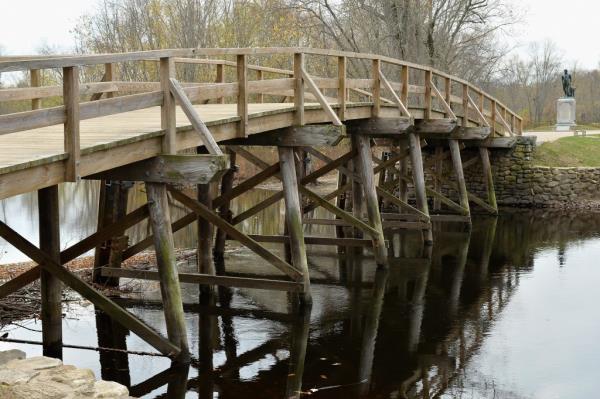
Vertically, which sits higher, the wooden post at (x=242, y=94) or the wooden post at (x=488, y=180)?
the wooden post at (x=242, y=94)

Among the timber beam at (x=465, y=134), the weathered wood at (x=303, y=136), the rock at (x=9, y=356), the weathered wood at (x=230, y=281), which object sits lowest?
the weathered wood at (x=230, y=281)

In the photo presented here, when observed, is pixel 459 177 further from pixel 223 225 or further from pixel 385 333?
pixel 223 225

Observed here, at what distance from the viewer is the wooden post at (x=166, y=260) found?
A: 781cm

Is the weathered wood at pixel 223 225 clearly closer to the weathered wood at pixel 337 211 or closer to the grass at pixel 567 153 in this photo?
the weathered wood at pixel 337 211

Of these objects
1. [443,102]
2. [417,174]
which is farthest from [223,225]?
[443,102]

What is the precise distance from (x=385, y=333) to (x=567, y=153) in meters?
15.7

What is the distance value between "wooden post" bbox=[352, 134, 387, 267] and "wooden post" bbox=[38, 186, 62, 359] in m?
5.61

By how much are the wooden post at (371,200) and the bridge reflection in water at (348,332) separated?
12.7 inches

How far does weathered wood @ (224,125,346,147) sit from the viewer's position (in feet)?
33.9

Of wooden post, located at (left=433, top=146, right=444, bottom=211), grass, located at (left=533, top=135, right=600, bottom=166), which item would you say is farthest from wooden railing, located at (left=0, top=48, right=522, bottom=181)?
grass, located at (left=533, top=135, right=600, bottom=166)

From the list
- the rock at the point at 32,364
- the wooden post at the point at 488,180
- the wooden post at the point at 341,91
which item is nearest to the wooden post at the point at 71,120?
the rock at the point at 32,364

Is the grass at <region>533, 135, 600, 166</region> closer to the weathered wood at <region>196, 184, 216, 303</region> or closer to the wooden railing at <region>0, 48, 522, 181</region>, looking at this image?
the wooden railing at <region>0, 48, 522, 181</region>

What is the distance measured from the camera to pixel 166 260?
7.81m

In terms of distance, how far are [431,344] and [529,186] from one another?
14.0m
